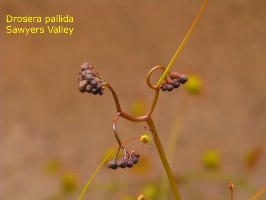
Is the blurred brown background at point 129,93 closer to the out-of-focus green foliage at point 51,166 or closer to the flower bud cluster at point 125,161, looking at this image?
the out-of-focus green foliage at point 51,166

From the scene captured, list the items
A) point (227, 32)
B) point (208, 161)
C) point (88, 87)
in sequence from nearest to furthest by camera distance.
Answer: point (88, 87) → point (208, 161) → point (227, 32)

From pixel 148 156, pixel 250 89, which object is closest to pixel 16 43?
pixel 148 156

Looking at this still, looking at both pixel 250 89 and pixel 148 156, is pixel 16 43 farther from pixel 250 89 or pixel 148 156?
pixel 250 89

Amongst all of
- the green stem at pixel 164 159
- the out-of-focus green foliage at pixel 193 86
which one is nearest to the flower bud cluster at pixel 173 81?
the green stem at pixel 164 159

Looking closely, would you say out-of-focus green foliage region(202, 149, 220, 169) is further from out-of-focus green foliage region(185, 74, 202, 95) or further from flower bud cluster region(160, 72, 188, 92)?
flower bud cluster region(160, 72, 188, 92)

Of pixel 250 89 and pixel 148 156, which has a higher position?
pixel 250 89

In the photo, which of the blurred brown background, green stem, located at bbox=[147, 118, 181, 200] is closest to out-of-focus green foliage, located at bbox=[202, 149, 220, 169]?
the blurred brown background

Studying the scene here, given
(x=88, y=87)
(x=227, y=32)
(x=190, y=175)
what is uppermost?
(x=227, y=32)
